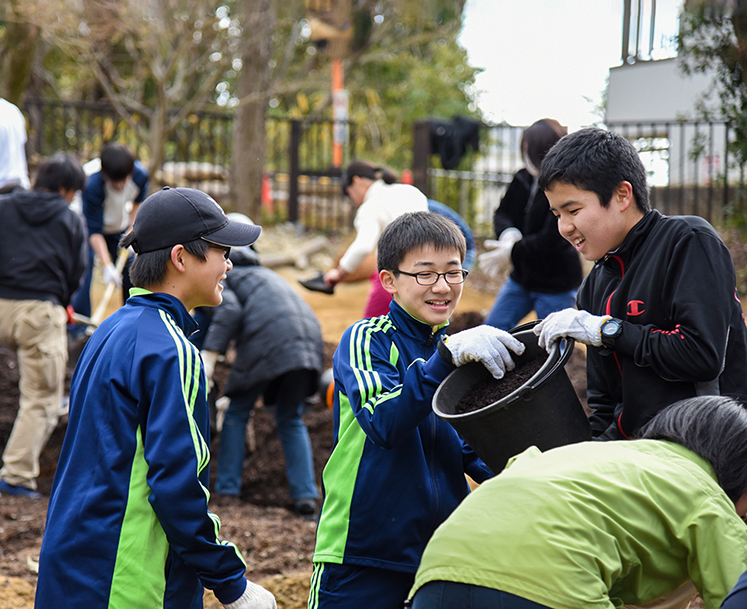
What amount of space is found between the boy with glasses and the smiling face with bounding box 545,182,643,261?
1.00 feet

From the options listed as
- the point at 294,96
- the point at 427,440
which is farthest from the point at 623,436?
the point at 294,96

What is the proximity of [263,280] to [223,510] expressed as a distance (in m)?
1.42

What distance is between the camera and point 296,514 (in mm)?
4922

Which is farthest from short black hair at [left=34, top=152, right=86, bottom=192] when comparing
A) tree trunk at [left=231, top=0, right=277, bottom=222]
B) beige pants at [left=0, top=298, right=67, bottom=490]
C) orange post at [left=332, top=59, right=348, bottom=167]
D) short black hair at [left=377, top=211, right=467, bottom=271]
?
orange post at [left=332, top=59, right=348, bottom=167]

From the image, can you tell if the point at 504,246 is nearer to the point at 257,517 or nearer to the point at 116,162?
the point at 257,517

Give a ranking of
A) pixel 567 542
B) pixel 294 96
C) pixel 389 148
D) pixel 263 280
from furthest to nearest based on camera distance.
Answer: pixel 294 96, pixel 389 148, pixel 263 280, pixel 567 542

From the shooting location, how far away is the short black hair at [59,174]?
A: 4.97 m

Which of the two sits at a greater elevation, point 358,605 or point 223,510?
point 358,605

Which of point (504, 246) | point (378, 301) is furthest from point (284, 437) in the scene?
point (504, 246)

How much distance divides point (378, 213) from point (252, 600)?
10.7 feet

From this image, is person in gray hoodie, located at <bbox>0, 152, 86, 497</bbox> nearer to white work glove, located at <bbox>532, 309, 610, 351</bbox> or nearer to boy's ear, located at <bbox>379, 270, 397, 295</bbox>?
boy's ear, located at <bbox>379, 270, 397, 295</bbox>

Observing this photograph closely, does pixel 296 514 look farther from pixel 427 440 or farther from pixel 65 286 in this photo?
pixel 427 440

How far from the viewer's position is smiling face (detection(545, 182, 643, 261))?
6.72ft

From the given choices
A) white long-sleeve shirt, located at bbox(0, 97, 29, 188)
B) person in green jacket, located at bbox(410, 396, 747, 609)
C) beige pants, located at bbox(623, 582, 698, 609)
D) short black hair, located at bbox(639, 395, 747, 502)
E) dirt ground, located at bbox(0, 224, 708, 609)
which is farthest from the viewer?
white long-sleeve shirt, located at bbox(0, 97, 29, 188)
